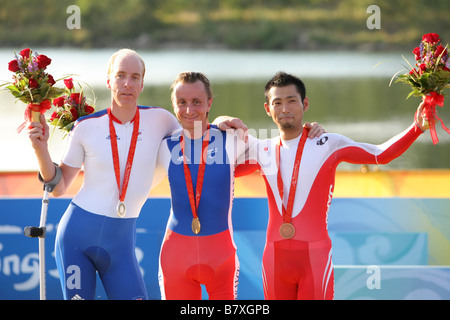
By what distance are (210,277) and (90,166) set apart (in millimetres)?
817

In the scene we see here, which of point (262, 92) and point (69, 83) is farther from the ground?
point (262, 92)

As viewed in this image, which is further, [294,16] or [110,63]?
[294,16]

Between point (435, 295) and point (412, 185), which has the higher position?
point (412, 185)

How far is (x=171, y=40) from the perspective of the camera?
28.5 m

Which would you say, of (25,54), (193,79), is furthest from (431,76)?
(25,54)

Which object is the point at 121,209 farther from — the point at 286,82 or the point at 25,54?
the point at 286,82

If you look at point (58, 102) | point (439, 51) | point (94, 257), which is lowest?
point (94, 257)

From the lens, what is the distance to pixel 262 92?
23375 millimetres

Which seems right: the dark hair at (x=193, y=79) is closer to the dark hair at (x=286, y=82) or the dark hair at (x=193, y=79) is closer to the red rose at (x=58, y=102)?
the dark hair at (x=286, y=82)

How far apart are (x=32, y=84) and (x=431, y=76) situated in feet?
6.54

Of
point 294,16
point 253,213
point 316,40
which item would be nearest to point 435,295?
point 253,213

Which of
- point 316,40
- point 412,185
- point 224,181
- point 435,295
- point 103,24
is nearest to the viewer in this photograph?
point 224,181

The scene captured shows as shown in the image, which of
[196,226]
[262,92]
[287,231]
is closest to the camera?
[196,226]

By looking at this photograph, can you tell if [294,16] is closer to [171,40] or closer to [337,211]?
[171,40]
